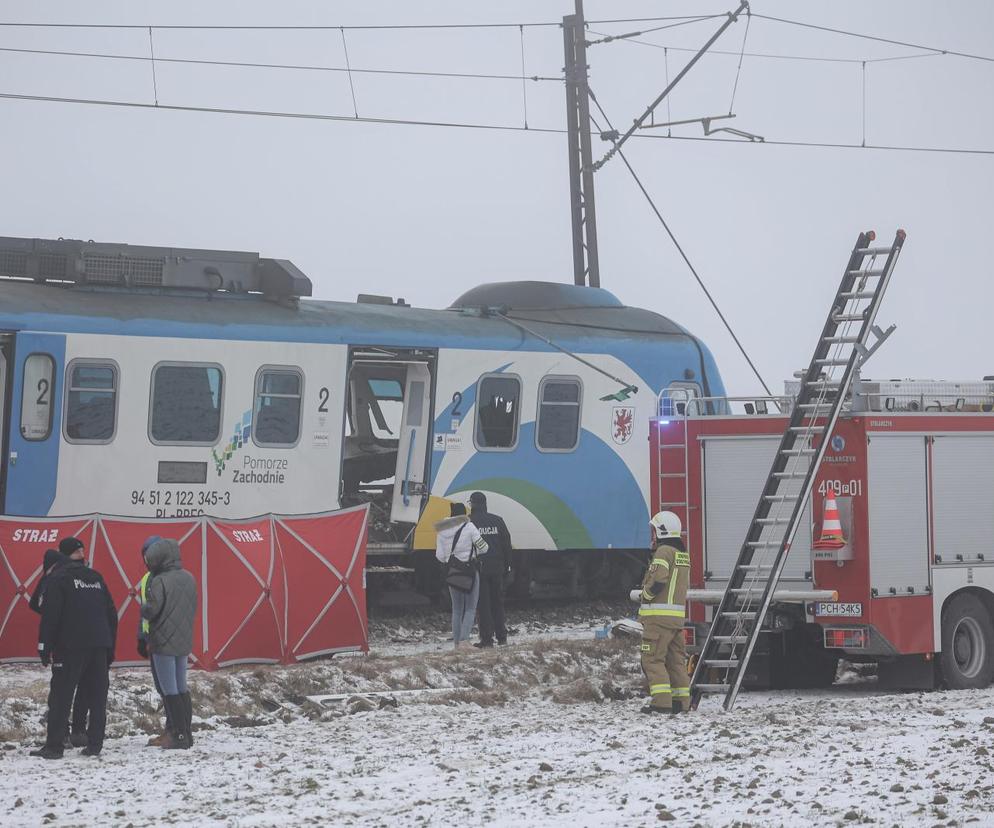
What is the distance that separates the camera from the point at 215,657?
16.4 m

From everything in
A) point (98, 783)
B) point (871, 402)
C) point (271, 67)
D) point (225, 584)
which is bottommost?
point (98, 783)

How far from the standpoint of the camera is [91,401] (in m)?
19.7

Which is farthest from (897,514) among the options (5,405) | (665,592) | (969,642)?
(5,405)

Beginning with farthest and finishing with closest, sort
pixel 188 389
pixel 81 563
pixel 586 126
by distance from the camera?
pixel 586 126 < pixel 188 389 < pixel 81 563

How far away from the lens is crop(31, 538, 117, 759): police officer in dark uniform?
12.5 m

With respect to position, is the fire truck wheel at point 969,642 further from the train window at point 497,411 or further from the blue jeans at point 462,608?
the train window at point 497,411

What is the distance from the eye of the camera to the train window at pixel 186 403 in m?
20.1

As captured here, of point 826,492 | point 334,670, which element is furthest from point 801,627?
point 334,670

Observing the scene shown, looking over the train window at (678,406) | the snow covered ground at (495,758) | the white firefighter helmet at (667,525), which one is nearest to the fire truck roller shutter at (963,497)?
the snow covered ground at (495,758)

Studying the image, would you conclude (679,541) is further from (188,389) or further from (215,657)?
(188,389)

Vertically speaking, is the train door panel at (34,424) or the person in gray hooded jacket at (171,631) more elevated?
the train door panel at (34,424)

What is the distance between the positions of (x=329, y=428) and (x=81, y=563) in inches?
325

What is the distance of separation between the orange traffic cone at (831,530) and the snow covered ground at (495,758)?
1.30 meters

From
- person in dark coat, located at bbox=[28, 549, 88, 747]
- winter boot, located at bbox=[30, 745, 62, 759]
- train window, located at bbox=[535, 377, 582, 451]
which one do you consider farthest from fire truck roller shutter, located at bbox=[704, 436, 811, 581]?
train window, located at bbox=[535, 377, 582, 451]
